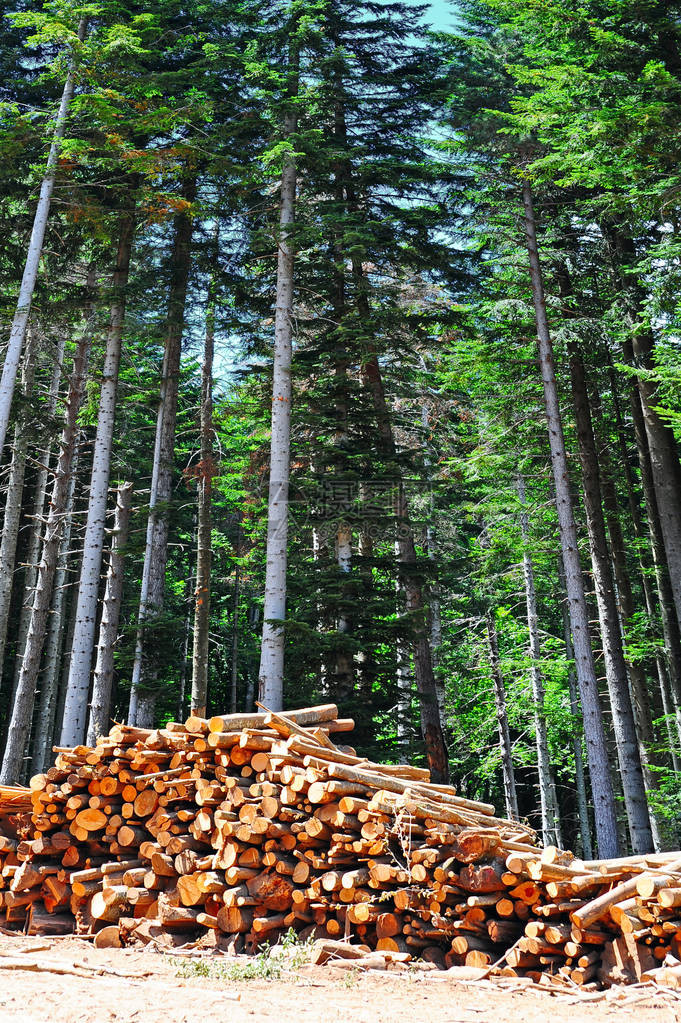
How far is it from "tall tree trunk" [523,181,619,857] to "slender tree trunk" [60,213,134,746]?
7.62m

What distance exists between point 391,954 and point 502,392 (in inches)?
460

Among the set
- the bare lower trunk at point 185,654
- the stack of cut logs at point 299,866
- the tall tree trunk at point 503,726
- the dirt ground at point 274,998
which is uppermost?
the bare lower trunk at point 185,654

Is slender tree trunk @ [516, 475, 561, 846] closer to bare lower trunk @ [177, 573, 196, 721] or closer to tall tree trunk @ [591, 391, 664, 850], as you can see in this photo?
tall tree trunk @ [591, 391, 664, 850]

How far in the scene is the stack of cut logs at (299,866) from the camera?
Result: 5535 mm

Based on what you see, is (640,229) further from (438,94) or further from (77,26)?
(77,26)

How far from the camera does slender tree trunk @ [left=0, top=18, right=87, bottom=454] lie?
12.4m

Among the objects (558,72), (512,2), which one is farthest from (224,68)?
(558,72)

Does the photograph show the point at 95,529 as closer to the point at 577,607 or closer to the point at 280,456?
the point at 280,456

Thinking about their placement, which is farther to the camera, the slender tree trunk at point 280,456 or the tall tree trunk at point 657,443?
the tall tree trunk at point 657,443

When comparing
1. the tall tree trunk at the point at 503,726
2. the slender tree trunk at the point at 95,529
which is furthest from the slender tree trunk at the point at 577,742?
the slender tree trunk at the point at 95,529

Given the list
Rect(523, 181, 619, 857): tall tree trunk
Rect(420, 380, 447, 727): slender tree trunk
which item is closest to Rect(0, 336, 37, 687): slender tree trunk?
Rect(420, 380, 447, 727): slender tree trunk

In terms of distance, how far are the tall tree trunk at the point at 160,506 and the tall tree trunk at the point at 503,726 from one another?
389 inches

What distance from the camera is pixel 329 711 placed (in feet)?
27.5

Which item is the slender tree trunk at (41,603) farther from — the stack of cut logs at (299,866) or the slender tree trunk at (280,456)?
the stack of cut logs at (299,866)
